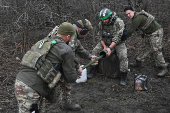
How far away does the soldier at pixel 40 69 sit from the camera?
253cm

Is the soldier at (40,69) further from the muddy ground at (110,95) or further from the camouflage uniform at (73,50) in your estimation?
the muddy ground at (110,95)

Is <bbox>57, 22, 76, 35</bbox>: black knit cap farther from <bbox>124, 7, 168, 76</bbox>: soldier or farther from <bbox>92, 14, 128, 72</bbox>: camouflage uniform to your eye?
<bbox>124, 7, 168, 76</bbox>: soldier

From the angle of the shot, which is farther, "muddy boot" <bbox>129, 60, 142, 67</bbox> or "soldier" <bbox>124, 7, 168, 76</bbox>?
"muddy boot" <bbox>129, 60, 142, 67</bbox>

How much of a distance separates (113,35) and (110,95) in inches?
62.6

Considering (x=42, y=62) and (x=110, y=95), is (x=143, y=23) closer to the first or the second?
(x=110, y=95)

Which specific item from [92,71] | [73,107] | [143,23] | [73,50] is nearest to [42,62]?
[73,50]

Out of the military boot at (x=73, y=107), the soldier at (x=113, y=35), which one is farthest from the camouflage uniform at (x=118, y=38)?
the military boot at (x=73, y=107)

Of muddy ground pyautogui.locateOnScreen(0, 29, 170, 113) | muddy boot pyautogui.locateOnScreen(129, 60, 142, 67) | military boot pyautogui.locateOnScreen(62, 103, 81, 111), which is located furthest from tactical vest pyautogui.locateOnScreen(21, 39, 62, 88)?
muddy boot pyautogui.locateOnScreen(129, 60, 142, 67)

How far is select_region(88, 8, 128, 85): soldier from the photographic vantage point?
462 cm

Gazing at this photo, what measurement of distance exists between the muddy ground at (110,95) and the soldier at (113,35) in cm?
54

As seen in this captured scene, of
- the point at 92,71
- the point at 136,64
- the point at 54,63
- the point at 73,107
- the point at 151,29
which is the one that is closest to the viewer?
the point at 54,63

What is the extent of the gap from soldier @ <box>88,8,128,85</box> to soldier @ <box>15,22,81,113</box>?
205 cm

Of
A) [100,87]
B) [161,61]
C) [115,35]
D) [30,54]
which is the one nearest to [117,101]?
[100,87]

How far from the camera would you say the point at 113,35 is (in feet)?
16.0
